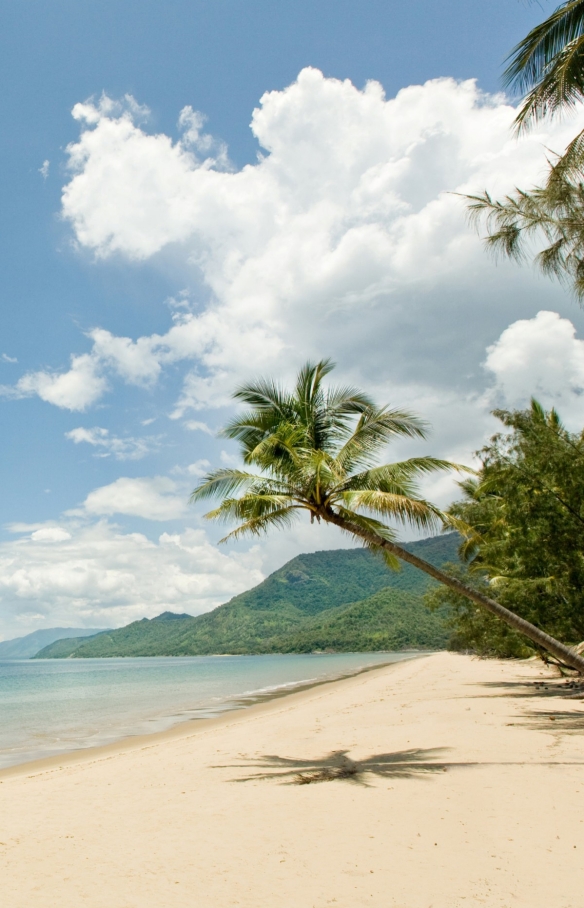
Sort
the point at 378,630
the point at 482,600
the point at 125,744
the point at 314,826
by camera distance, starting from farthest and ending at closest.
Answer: the point at 378,630
the point at 125,744
the point at 482,600
the point at 314,826

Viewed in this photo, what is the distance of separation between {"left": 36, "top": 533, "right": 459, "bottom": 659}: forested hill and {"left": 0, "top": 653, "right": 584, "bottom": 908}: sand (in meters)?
78.1

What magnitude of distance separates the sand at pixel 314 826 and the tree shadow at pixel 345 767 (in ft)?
0.17

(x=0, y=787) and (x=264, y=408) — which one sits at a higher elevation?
(x=264, y=408)

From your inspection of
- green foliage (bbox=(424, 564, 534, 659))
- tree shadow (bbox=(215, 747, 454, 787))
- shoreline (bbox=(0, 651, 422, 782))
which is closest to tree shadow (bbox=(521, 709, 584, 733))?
tree shadow (bbox=(215, 747, 454, 787))

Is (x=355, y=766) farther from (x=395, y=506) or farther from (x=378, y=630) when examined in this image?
(x=378, y=630)

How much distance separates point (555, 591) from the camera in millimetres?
16500

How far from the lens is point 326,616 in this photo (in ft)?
515

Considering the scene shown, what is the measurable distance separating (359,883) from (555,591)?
13.9m

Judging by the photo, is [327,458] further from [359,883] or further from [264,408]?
[359,883]

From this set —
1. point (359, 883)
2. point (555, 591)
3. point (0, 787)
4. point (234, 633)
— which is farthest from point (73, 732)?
point (234, 633)

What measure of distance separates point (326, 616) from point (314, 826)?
6151 inches

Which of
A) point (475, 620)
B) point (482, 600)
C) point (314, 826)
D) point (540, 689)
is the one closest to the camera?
point (314, 826)

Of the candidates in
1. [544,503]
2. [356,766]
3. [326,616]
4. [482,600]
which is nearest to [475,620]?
[544,503]

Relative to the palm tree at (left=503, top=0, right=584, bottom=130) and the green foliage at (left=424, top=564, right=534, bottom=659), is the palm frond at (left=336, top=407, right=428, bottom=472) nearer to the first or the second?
the palm tree at (left=503, top=0, right=584, bottom=130)
